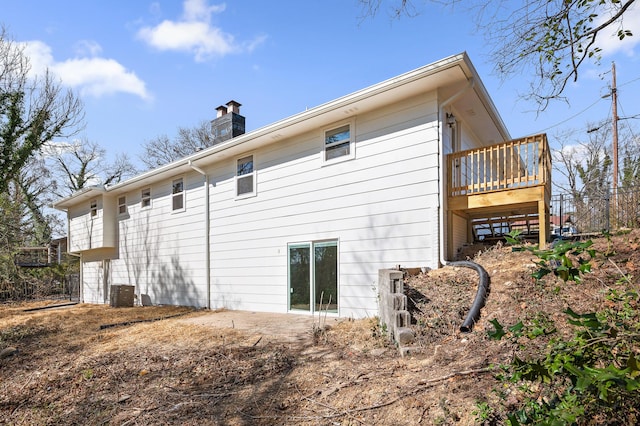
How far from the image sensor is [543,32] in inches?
162

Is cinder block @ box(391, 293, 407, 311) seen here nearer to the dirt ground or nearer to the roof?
the dirt ground

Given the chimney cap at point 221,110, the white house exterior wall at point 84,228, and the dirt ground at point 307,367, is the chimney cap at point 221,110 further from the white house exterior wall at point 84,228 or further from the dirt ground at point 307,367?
the dirt ground at point 307,367

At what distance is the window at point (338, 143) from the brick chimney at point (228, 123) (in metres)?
4.56

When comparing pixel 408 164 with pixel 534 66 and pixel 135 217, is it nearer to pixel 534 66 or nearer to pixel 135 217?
pixel 534 66

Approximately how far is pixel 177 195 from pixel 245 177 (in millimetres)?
3298

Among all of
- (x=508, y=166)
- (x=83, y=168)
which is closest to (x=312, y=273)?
(x=508, y=166)

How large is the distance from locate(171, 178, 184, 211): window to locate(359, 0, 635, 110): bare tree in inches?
358

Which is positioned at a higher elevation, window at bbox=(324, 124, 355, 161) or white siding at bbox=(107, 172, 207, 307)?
window at bbox=(324, 124, 355, 161)

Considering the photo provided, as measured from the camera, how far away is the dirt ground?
3.03 metres

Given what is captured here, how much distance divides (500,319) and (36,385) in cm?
573

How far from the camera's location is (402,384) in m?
3.21

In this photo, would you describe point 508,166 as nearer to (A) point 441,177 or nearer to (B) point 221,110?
(A) point 441,177

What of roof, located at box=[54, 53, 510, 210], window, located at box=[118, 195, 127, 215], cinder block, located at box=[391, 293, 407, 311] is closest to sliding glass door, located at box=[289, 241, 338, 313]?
roof, located at box=[54, 53, 510, 210]

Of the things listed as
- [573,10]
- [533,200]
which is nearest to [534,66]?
[573,10]
